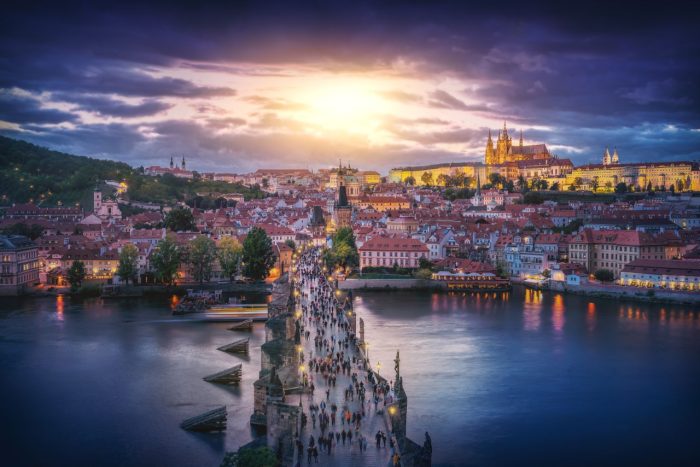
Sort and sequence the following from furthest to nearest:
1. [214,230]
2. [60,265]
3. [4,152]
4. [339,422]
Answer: [4,152] < [214,230] < [60,265] < [339,422]

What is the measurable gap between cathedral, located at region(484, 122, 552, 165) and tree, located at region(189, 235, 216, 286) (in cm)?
6008

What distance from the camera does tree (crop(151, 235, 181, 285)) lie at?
28.8m

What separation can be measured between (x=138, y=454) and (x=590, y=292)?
819 inches

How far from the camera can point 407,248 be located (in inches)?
1337

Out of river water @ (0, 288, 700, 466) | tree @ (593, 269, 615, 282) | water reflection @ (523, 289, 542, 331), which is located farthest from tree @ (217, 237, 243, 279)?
tree @ (593, 269, 615, 282)

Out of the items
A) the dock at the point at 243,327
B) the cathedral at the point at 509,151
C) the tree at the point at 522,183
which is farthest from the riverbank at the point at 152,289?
the cathedral at the point at 509,151

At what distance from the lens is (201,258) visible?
30.3 meters

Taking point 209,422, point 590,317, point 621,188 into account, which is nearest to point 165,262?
point 590,317

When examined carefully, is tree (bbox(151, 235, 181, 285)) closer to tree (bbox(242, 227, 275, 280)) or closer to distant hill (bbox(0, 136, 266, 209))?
tree (bbox(242, 227, 275, 280))

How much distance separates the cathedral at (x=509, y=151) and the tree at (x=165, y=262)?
203ft

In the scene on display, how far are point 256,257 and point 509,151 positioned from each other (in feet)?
213

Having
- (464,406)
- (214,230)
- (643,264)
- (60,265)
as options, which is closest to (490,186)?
(214,230)

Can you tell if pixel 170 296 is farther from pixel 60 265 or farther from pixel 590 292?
pixel 590 292

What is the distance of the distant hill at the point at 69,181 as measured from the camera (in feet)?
193
